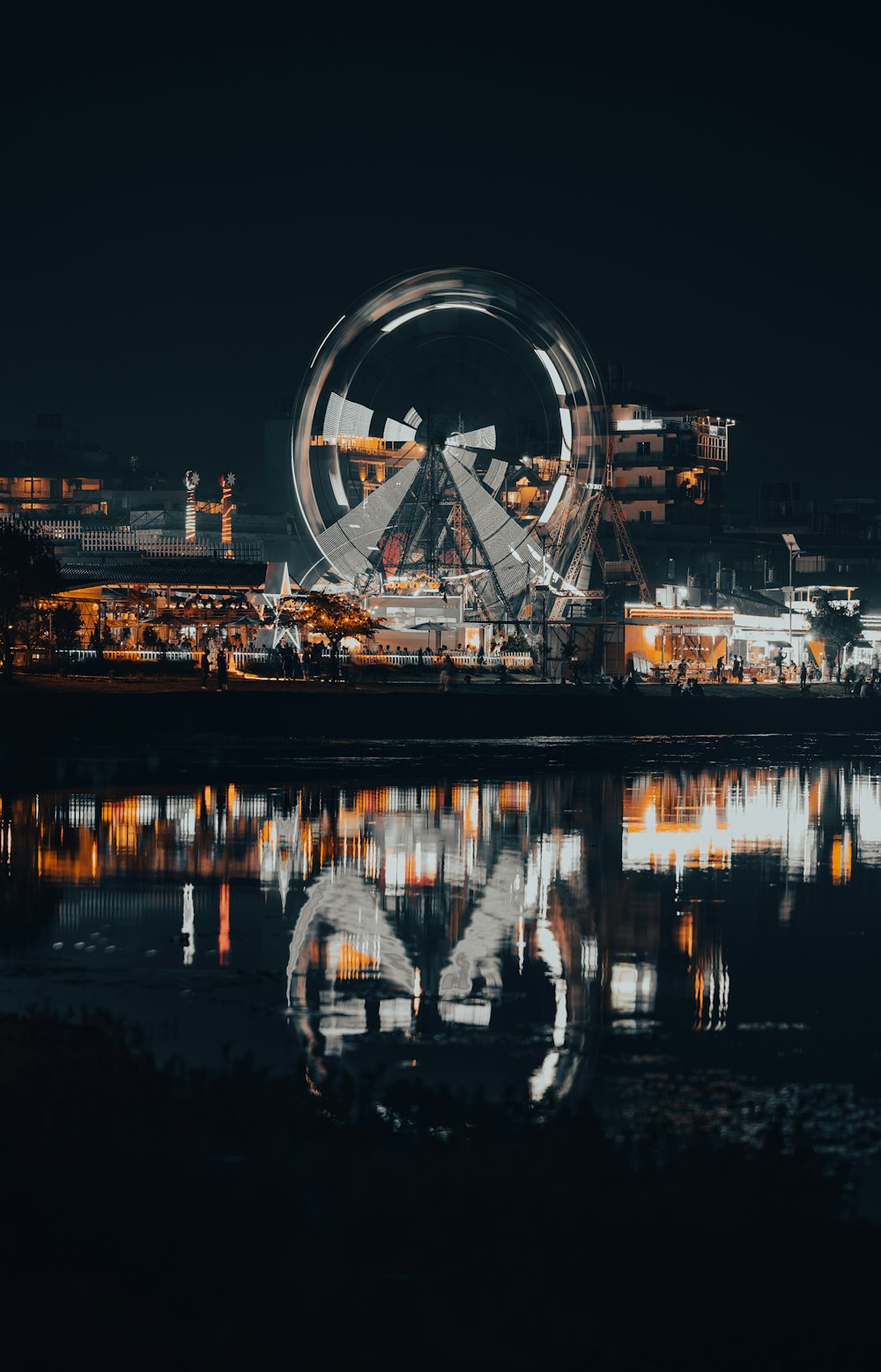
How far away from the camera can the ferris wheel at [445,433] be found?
85.8 meters

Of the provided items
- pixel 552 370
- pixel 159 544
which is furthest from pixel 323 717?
pixel 159 544

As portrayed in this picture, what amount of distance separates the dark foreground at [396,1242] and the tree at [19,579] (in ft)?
175

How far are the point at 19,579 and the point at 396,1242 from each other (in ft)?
196

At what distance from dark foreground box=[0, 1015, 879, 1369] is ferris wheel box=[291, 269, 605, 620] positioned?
75.6 meters

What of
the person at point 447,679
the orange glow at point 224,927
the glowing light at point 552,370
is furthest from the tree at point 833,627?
the orange glow at point 224,927

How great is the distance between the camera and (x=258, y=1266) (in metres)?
7.56

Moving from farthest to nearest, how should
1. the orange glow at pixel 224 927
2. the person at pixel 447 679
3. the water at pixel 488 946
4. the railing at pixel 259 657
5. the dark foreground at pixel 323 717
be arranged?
the person at pixel 447 679
the railing at pixel 259 657
the dark foreground at pixel 323 717
the orange glow at pixel 224 927
the water at pixel 488 946

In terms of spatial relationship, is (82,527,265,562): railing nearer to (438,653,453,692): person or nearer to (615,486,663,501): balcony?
(615,486,663,501): balcony

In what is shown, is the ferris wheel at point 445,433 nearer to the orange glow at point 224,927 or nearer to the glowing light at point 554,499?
the glowing light at point 554,499

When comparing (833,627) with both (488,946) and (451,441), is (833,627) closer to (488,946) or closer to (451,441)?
(451,441)

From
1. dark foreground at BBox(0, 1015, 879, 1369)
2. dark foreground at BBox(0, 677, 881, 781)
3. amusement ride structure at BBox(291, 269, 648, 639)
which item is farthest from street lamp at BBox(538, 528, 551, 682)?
dark foreground at BBox(0, 1015, 879, 1369)

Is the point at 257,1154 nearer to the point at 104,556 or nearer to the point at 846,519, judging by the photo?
the point at 104,556

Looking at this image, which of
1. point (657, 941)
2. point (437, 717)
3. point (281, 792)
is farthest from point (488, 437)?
point (657, 941)

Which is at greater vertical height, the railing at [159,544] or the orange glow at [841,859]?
the railing at [159,544]
